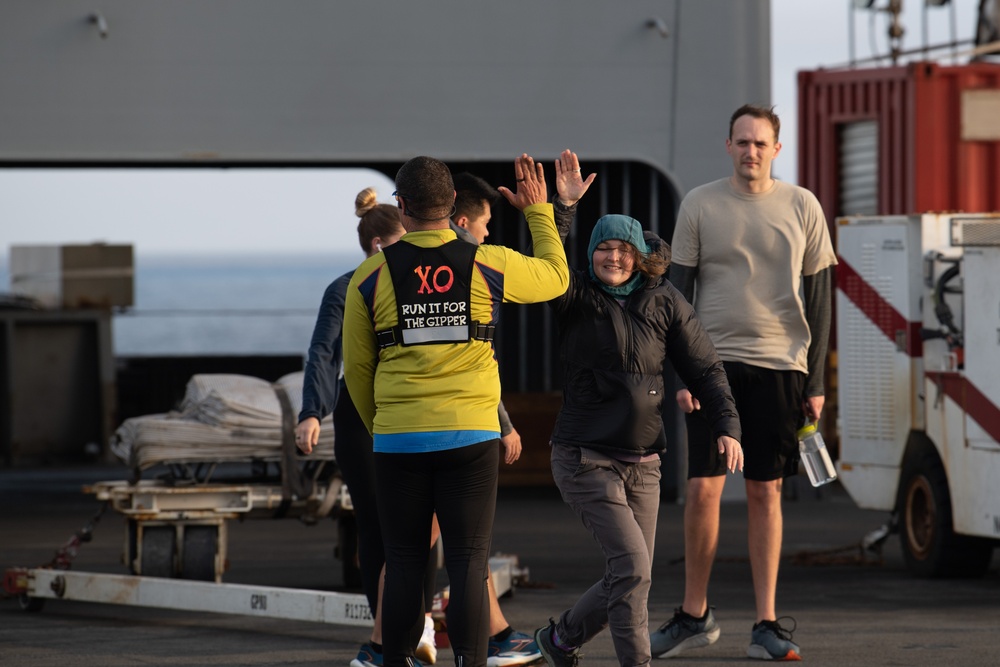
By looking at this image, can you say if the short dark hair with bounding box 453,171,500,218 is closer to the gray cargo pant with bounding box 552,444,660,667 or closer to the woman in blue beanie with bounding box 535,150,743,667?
the woman in blue beanie with bounding box 535,150,743,667

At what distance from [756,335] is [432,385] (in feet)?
6.25

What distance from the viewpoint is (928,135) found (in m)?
14.7

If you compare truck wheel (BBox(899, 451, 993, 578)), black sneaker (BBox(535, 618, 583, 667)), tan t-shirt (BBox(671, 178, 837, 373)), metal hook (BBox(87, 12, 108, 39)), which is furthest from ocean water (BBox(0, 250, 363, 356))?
black sneaker (BBox(535, 618, 583, 667))

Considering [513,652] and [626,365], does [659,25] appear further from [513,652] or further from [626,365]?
[626,365]

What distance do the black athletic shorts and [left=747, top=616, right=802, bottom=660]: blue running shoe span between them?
564 mm

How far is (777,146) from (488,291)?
6.24ft

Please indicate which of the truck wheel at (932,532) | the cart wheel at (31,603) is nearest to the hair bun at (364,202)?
the cart wheel at (31,603)

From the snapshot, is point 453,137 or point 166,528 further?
point 453,137

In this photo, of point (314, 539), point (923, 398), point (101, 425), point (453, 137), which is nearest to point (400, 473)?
point (923, 398)

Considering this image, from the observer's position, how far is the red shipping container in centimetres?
1471

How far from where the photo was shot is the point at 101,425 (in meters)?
17.5

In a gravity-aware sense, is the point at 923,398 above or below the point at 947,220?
below

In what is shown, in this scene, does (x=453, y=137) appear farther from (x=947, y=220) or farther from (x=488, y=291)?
(x=488, y=291)

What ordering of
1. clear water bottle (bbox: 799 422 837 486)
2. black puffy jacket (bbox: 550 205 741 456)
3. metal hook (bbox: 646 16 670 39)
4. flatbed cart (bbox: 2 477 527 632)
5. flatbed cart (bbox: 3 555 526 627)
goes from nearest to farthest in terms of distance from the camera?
black puffy jacket (bbox: 550 205 741 456) < clear water bottle (bbox: 799 422 837 486) < flatbed cart (bbox: 3 555 526 627) < flatbed cart (bbox: 2 477 527 632) < metal hook (bbox: 646 16 670 39)
